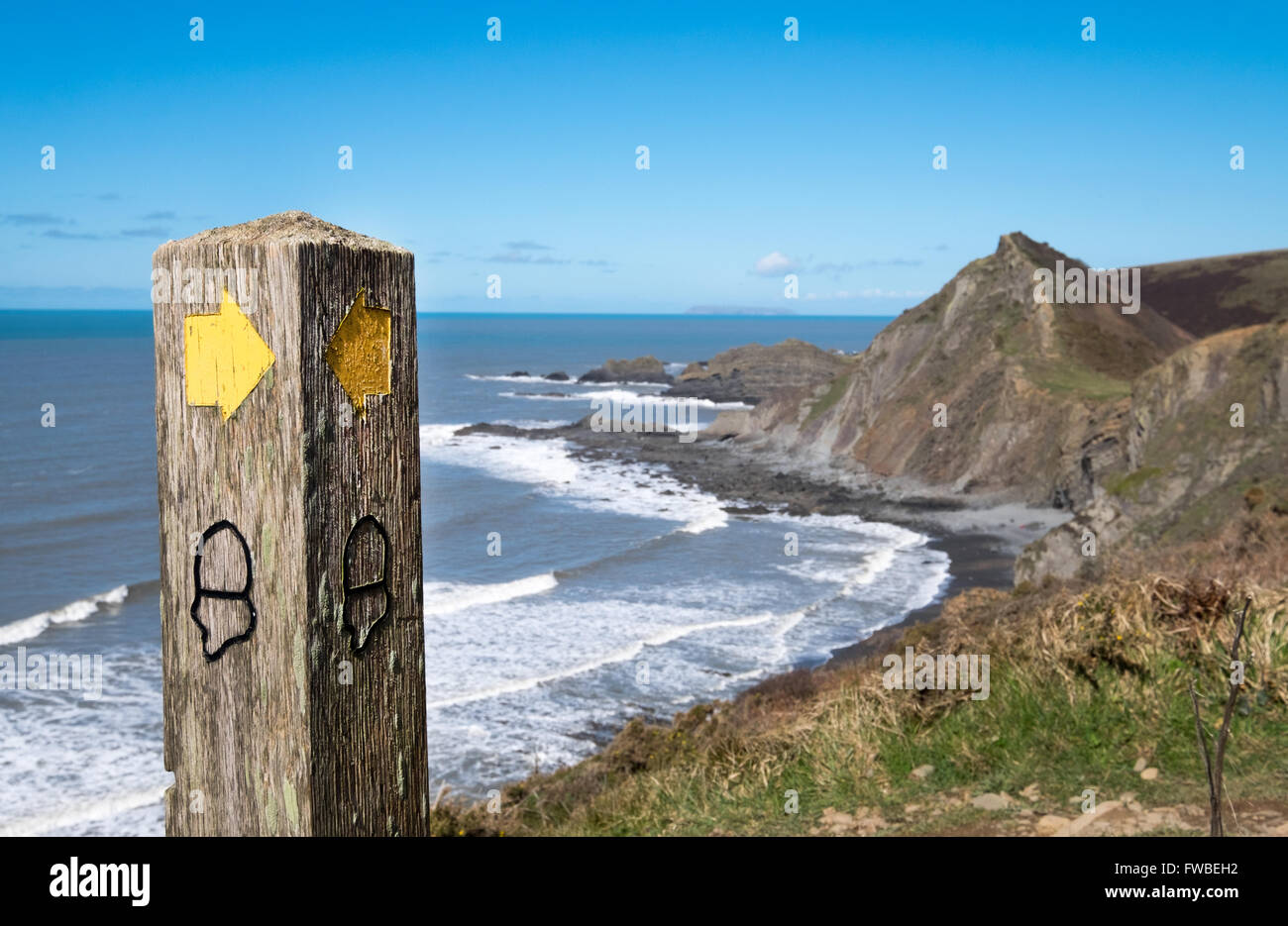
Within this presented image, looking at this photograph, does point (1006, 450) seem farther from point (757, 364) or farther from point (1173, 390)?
point (757, 364)

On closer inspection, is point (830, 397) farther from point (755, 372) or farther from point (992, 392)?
point (755, 372)

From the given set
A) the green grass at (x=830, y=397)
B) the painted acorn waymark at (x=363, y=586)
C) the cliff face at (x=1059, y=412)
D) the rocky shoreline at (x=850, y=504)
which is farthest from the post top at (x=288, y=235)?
the green grass at (x=830, y=397)

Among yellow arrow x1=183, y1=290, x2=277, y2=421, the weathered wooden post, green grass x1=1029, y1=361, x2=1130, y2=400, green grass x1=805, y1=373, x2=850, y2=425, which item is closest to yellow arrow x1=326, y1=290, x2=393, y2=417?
the weathered wooden post

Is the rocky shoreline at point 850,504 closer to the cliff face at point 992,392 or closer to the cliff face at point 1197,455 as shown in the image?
the cliff face at point 992,392

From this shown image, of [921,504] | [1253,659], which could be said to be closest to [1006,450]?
[921,504]

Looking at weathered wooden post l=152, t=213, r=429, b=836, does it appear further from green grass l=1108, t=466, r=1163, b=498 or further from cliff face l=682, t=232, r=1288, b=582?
green grass l=1108, t=466, r=1163, b=498

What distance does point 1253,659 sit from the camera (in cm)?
505

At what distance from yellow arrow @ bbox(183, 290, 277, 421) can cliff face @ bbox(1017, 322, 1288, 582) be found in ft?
54.4

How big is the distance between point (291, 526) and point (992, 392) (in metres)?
38.5

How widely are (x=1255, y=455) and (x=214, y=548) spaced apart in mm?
19258

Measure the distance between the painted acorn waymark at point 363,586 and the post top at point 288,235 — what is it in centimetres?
47

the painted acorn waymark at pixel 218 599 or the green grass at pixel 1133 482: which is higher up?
the painted acorn waymark at pixel 218 599

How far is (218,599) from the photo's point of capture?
A: 175 cm

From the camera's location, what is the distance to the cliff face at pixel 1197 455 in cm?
1670
